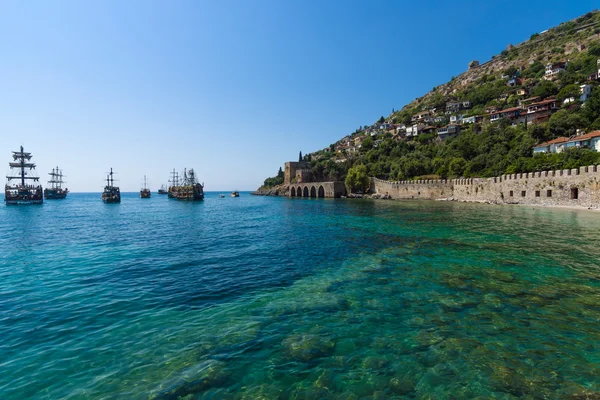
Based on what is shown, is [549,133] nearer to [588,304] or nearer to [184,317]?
[588,304]

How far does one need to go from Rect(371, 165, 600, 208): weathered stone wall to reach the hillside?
215 inches

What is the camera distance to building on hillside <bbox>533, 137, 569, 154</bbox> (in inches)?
1901

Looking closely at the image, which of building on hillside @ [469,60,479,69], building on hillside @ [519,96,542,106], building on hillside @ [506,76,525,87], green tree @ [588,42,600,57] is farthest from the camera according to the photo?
building on hillside @ [469,60,479,69]

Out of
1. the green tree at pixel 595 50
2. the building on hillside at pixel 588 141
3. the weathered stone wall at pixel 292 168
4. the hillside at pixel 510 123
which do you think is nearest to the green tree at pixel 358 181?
the hillside at pixel 510 123

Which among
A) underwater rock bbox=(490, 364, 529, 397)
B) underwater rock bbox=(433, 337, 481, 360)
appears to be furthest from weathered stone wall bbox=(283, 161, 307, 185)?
underwater rock bbox=(490, 364, 529, 397)

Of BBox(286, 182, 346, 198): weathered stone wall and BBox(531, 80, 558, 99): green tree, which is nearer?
BBox(531, 80, 558, 99): green tree

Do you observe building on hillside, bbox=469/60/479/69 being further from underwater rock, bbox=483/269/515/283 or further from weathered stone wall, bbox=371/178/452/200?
underwater rock, bbox=483/269/515/283

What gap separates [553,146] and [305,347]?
65.1 metres

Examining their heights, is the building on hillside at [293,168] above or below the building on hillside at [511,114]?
below

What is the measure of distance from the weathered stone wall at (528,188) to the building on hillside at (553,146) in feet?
48.8

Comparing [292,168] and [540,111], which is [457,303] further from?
[292,168]

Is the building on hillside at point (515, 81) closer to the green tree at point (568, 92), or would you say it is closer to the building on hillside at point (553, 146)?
the green tree at point (568, 92)

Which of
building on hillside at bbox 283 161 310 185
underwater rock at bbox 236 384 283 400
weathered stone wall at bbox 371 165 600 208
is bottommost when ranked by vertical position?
underwater rock at bbox 236 384 283 400

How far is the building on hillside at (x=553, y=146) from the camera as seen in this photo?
48291 mm
